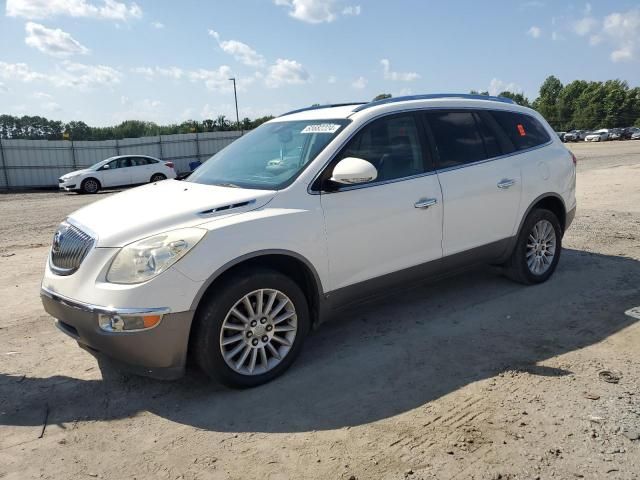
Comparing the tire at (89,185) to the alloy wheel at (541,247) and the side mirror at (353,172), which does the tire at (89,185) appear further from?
the side mirror at (353,172)

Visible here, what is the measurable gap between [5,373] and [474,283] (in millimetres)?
4455

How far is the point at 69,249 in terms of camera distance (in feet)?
11.9

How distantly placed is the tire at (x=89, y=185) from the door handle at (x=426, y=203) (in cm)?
1928

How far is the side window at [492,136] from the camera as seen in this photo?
500 centimetres

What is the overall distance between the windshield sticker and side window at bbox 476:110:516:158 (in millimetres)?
1659

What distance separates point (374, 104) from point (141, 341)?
2.62 meters

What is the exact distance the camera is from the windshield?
13.0 feet

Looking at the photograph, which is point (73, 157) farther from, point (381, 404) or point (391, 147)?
point (381, 404)

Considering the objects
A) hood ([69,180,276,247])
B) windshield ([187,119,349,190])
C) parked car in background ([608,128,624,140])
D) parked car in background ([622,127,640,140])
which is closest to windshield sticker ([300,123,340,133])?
windshield ([187,119,349,190])

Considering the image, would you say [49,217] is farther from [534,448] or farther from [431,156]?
[534,448]

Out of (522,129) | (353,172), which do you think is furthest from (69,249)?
(522,129)

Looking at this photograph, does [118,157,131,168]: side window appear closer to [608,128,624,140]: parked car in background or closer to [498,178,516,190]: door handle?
[498,178,516,190]: door handle

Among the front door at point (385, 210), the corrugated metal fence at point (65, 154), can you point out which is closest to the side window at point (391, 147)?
the front door at point (385, 210)

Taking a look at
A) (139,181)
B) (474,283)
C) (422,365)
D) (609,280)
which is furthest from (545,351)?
(139,181)
